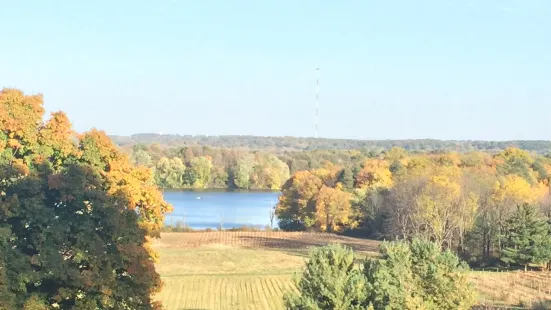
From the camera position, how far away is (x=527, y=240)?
130 feet

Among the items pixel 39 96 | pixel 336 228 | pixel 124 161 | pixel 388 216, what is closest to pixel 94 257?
pixel 124 161

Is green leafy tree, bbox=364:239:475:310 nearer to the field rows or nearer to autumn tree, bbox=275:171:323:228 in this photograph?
the field rows

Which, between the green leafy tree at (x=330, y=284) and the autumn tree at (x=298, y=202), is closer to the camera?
the green leafy tree at (x=330, y=284)

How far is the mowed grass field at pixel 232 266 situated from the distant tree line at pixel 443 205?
160 inches

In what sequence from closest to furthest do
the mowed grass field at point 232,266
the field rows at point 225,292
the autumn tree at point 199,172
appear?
the field rows at point 225,292
the mowed grass field at point 232,266
the autumn tree at point 199,172

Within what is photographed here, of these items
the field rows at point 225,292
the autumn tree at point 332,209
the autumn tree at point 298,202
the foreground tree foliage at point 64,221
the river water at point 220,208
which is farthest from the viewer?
the river water at point 220,208

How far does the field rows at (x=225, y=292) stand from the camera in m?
28.1

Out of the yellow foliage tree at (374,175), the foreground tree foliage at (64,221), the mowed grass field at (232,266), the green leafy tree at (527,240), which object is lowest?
the mowed grass field at (232,266)

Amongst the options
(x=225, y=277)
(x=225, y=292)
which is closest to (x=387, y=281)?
(x=225, y=292)

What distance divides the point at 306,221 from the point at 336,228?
151 inches

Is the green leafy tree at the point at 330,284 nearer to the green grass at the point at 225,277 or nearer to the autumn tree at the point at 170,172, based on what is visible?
the green grass at the point at 225,277

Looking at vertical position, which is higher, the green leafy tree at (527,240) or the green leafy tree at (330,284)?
the green leafy tree at (330,284)

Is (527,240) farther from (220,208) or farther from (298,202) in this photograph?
(220,208)

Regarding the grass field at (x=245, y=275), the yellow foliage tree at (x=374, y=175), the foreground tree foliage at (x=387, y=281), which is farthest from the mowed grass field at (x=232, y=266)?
the yellow foliage tree at (x=374, y=175)
